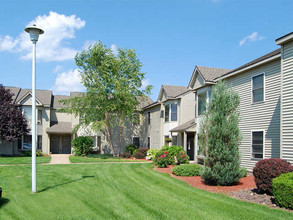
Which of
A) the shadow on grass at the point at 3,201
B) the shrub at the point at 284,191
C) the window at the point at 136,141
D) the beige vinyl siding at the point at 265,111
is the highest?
the beige vinyl siding at the point at 265,111

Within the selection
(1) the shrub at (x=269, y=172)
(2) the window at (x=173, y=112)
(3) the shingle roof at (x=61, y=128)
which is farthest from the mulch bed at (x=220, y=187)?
(3) the shingle roof at (x=61, y=128)

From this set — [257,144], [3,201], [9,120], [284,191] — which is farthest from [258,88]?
[9,120]

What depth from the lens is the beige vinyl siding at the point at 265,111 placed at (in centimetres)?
1370

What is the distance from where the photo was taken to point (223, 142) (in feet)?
38.8

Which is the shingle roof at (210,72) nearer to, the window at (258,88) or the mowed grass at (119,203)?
the window at (258,88)

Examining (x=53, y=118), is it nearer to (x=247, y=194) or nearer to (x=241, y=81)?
Result: (x=241, y=81)

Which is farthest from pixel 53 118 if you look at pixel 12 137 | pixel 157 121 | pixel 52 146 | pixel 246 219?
pixel 246 219

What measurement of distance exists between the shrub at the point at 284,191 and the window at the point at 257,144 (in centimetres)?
637

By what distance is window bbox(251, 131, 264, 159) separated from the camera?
14734 mm

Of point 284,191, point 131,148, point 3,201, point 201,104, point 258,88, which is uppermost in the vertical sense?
point 258,88

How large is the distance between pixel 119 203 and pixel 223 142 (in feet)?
18.1

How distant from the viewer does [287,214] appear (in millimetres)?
7473

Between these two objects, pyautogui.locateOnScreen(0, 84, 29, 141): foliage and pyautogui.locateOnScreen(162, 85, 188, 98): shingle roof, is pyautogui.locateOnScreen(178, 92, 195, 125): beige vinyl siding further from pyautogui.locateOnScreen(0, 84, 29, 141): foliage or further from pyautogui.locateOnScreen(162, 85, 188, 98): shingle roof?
pyautogui.locateOnScreen(0, 84, 29, 141): foliage

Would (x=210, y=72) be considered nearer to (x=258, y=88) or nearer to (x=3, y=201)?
(x=258, y=88)
